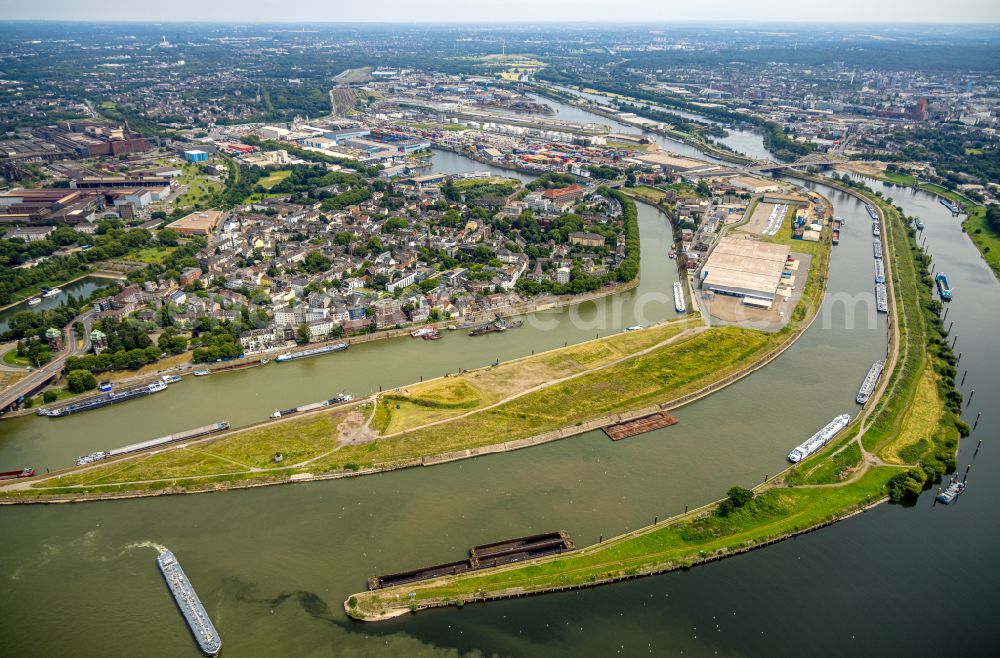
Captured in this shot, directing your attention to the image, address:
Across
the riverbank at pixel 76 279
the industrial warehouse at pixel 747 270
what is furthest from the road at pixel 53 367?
the industrial warehouse at pixel 747 270

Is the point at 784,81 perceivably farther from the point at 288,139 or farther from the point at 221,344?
the point at 221,344

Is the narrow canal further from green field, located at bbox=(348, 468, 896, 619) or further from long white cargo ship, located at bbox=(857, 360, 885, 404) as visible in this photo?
long white cargo ship, located at bbox=(857, 360, 885, 404)

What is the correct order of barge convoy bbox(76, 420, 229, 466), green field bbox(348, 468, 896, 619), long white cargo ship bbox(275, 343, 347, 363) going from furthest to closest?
long white cargo ship bbox(275, 343, 347, 363) < barge convoy bbox(76, 420, 229, 466) < green field bbox(348, 468, 896, 619)

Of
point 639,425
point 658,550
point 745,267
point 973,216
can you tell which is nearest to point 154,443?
point 658,550

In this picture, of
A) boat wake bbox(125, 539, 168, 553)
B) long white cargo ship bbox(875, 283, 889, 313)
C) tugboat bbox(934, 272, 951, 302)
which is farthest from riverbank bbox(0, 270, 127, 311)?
tugboat bbox(934, 272, 951, 302)

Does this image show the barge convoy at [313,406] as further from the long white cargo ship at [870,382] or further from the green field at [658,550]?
the long white cargo ship at [870,382]

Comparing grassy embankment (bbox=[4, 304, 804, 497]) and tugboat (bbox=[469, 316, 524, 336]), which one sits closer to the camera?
grassy embankment (bbox=[4, 304, 804, 497])
